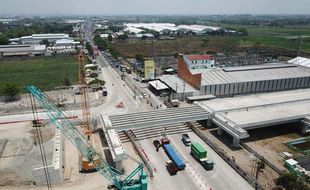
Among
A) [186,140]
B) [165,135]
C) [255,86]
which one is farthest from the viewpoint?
[255,86]

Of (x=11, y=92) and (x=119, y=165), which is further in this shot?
(x=11, y=92)

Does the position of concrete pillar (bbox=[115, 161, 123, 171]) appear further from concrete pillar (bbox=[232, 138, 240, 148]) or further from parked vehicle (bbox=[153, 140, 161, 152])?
concrete pillar (bbox=[232, 138, 240, 148])

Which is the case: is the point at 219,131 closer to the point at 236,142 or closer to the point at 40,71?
the point at 236,142

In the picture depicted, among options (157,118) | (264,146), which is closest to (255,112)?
(264,146)

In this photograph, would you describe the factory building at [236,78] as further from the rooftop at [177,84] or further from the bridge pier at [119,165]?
the bridge pier at [119,165]

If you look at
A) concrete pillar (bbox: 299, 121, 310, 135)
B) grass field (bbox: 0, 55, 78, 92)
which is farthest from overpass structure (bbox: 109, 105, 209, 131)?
grass field (bbox: 0, 55, 78, 92)

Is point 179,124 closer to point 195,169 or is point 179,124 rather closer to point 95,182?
point 195,169

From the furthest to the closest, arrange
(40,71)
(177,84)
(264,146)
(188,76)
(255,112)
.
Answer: (40,71)
(188,76)
(177,84)
(255,112)
(264,146)
